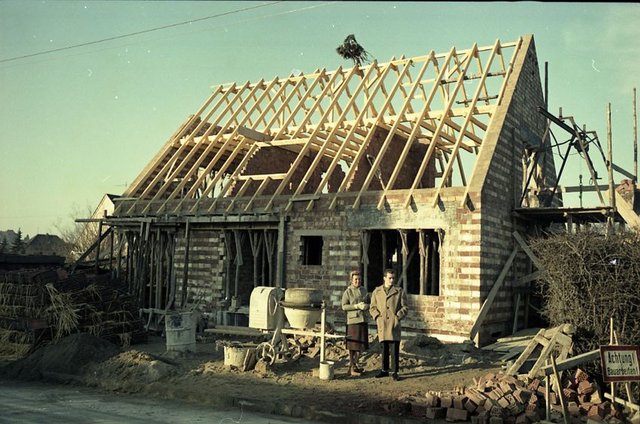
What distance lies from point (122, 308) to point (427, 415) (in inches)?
358

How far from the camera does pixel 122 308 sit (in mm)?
14148

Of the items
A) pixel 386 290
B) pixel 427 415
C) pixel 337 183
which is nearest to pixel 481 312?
pixel 386 290

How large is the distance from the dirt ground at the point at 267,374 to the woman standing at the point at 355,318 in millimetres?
456

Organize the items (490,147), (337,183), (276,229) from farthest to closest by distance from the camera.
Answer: (337,183) → (276,229) → (490,147)

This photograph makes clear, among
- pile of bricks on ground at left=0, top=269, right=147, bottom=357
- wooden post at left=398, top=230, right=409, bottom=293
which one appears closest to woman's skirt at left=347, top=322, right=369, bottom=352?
wooden post at left=398, top=230, right=409, bottom=293

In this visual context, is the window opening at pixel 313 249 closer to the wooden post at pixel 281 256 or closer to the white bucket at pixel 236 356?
the wooden post at pixel 281 256

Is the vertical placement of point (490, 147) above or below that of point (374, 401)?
above

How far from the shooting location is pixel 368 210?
1395 centimetres

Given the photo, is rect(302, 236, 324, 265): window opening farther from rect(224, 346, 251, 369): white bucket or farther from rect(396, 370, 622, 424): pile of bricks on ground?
rect(396, 370, 622, 424): pile of bricks on ground

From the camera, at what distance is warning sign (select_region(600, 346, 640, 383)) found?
693cm

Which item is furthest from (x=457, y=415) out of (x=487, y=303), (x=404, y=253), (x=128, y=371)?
(x=404, y=253)

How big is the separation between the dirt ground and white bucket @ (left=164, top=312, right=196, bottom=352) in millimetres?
276

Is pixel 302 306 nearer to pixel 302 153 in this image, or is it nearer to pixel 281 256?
pixel 281 256

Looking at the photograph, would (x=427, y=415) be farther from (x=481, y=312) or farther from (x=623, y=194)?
(x=623, y=194)
